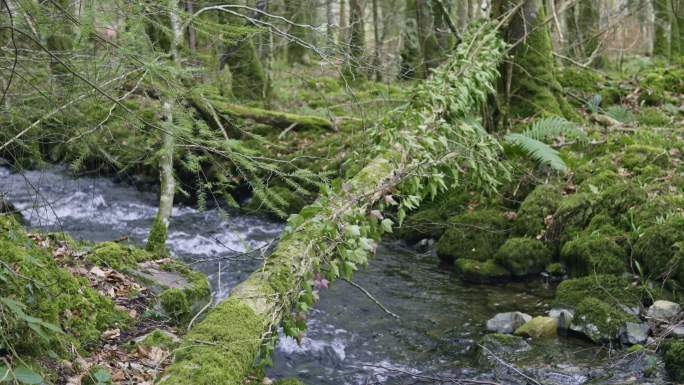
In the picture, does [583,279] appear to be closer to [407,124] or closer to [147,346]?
[407,124]

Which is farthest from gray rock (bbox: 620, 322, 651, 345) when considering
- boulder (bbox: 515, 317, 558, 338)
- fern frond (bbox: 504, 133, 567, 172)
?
fern frond (bbox: 504, 133, 567, 172)

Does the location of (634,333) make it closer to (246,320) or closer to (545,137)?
(246,320)

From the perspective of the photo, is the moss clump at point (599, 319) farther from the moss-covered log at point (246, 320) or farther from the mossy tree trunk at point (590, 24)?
the mossy tree trunk at point (590, 24)

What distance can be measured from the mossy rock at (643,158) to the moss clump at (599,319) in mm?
2941

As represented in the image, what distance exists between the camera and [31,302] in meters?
3.72

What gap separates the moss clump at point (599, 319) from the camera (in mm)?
5559

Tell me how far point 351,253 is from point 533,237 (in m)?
3.87

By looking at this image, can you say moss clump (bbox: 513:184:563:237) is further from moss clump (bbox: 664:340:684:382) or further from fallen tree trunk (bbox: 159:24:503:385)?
moss clump (bbox: 664:340:684:382)

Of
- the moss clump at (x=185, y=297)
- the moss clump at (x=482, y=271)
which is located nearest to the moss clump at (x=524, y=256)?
the moss clump at (x=482, y=271)

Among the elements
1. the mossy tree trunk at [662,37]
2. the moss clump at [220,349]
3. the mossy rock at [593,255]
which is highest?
the mossy tree trunk at [662,37]

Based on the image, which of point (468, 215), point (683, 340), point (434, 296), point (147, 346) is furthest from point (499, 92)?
point (147, 346)

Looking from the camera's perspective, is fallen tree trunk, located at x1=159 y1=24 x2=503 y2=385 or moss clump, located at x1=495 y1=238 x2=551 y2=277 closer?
fallen tree trunk, located at x1=159 y1=24 x2=503 y2=385

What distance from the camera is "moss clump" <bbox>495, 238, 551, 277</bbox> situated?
7.37 metres

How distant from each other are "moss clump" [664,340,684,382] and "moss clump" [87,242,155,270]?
4.47 meters
